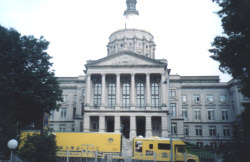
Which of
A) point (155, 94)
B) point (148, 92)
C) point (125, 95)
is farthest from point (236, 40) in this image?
point (125, 95)

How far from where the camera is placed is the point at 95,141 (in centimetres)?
3014

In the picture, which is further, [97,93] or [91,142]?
[97,93]

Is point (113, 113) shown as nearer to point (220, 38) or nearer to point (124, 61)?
point (124, 61)

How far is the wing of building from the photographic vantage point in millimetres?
50156

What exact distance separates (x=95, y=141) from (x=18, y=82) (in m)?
12.5

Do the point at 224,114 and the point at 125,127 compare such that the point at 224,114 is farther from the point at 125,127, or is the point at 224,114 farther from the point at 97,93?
the point at 97,93

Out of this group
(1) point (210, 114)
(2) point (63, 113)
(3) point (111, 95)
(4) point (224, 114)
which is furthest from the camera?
(2) point (63, 113)

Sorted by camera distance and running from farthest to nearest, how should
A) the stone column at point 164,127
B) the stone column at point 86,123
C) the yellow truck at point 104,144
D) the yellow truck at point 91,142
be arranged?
1. the stone column at point 86,123
2. the stone column at point 164,127
3. the yellow truck at point 91,142
4. the yellow truck at point 104,144

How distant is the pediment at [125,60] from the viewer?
5269 cm

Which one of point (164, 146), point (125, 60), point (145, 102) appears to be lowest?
point (164, 146)

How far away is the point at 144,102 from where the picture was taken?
5403 cm

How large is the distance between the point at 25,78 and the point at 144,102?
29.0 meters

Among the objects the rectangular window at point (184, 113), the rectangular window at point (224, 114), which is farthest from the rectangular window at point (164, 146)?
the rectangular window at point (224, 114)

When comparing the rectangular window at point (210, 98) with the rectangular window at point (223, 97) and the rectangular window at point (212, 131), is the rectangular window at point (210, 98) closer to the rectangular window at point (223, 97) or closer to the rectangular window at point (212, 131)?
the rectangular window at point (223, 97)
